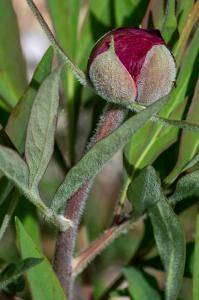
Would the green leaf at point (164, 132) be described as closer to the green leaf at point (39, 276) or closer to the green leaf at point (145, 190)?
the green leaf at point (145, 190)

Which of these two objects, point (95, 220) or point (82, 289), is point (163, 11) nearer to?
point (82, 289)

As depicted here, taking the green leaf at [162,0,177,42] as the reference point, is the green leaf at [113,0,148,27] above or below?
below

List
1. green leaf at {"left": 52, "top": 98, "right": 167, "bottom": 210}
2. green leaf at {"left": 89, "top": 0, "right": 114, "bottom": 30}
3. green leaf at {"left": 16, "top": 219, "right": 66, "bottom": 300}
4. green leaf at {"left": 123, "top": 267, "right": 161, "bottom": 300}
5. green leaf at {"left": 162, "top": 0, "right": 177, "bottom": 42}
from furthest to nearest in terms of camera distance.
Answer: green leaf at {"left": 89, "top": 0, "right": 114, "bottom": 30}, green leaf at {"left": 123, "top": 267, "right": 161, "bottom": 300}, green leaf at {"left": 162, "top": 0, "right": 177, "bottom": 42}, green leaf at {"left": 16, "top": 219, "right": 66, "bottom": 300}, green leaf at {"left": 52, "top": 98, "right": 167, "bottom": 210}

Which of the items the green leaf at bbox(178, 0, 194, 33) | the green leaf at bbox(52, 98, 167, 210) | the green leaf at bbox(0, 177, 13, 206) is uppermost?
the green leaf at bbox(52, 98, 167, 210)

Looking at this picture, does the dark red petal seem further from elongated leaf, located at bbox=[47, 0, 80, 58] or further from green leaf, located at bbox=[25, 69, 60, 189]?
elongated leaf, located at bbox=[47, 0, 80, 58]

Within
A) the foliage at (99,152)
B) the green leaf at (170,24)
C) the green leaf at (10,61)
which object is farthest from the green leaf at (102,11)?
the green leaf at (170,24)

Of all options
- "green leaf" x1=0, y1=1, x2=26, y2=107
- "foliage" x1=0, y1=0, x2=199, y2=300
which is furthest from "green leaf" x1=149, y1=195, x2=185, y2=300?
"green leaf" x1=0, y1=1, x2=26, y2=107

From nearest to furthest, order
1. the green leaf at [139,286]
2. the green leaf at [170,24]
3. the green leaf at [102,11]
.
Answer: the green leaf at [170,24] < the green leaf at [139,286] < the green leaf at [102,11]

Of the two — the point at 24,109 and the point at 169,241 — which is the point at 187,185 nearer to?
the point at 169,241
